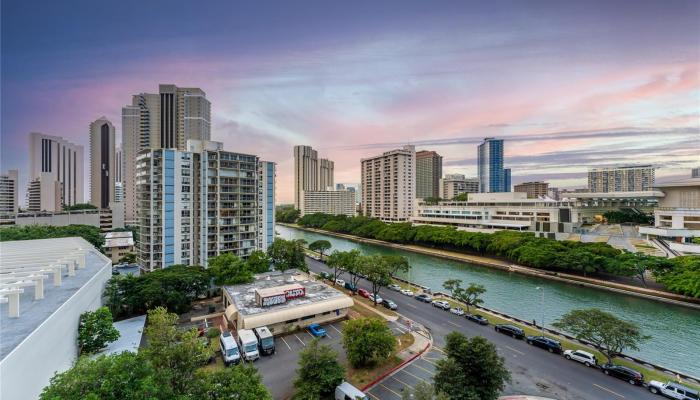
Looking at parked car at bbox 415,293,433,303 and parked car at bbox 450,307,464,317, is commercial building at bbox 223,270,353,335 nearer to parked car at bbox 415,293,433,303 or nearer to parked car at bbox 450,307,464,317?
parked car at bbox 415,293,433,303

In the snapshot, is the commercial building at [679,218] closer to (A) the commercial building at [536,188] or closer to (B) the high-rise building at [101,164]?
A: (A) the commercial building at [536,188]

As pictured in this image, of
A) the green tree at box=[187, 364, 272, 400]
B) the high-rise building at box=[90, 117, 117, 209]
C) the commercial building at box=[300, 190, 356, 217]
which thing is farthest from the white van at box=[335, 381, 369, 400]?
the commercial building at box=[300, 190, 356, 217]

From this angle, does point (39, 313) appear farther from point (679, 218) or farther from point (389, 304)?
point (679, 218)

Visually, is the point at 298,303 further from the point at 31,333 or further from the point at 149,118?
the point at 149,118

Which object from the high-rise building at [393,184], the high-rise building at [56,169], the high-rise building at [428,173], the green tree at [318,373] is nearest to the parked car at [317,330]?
the green tree at [318,373]

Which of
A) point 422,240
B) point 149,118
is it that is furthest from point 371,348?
point 149,118
